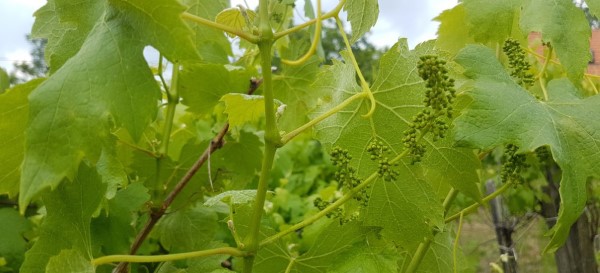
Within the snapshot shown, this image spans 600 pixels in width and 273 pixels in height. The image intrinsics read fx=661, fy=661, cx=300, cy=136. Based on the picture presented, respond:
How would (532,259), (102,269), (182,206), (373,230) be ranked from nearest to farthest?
(373,230) < (102,269) < (182,206) < (532,259)

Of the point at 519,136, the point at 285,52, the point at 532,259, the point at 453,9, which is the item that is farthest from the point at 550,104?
the point at 532,259

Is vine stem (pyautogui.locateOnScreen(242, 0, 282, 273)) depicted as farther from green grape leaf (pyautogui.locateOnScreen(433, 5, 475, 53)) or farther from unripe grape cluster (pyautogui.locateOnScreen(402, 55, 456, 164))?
green grape leaf (pyautogui.locateOnScreen(433, 5, 475, 53))

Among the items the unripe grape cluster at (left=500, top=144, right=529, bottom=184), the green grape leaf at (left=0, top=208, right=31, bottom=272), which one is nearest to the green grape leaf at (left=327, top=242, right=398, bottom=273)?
the unripe grape cluster at (left=500, top=144, right=529, bottom=184)

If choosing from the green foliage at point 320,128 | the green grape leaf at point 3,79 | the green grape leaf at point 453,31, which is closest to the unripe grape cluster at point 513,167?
the green foliage at point 320,128

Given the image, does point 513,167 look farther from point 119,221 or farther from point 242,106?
point 119,221

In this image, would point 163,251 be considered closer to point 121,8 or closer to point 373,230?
point 373,230

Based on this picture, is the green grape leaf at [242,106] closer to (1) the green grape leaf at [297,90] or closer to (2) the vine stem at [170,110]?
(2) the vine stem at [170,110]
